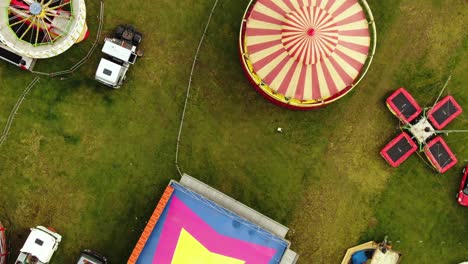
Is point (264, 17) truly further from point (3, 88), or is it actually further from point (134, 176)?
point (3, 88)

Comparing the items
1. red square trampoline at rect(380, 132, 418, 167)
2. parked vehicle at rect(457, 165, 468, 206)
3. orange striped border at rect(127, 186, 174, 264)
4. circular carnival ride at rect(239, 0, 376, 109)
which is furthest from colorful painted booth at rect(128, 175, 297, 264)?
parked vehicle at rect(457, 165, 468, 206)

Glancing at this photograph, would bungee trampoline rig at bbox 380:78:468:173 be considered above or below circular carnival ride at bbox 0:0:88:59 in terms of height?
above

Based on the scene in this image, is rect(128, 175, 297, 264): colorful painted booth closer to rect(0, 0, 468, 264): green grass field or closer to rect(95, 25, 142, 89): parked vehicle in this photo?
rect(0, 0, 468, 264): green grass field

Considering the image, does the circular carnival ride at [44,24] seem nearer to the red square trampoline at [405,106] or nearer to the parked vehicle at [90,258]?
the parked vehicle at [90,258]

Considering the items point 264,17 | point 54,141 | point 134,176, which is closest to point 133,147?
point 134,176

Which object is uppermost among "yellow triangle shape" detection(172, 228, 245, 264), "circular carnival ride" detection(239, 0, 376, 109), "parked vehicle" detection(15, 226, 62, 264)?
"circular carnival ride" detection(239, 0, 376, 109)

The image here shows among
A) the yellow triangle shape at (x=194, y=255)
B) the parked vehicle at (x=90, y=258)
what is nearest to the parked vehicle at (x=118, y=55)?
the parked vehicle at (x=90, y=258)
